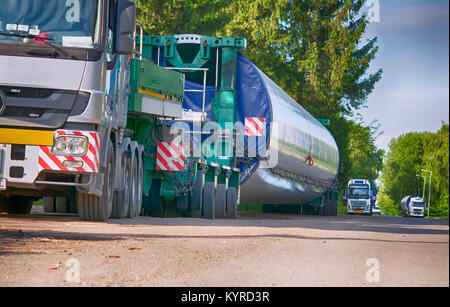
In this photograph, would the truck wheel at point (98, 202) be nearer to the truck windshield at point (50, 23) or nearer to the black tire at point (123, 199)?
the black tire at point (123, 199)

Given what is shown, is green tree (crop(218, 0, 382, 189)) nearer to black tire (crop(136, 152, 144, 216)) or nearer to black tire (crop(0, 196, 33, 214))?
black tire (crop(136, 152, 144, 216))

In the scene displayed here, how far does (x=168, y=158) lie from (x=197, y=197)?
1363 millimetres

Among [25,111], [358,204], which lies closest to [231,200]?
[25,111]

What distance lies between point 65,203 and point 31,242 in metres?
7.66

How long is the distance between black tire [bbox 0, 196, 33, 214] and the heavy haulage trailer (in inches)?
1.0

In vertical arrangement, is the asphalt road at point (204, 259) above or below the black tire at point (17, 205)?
below

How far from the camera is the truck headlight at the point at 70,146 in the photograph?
35.8 feet

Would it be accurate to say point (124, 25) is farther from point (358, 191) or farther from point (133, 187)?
point (358, 191)

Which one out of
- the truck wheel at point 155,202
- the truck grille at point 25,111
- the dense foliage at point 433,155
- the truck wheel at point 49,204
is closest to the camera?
the dense foliage at point 433,155

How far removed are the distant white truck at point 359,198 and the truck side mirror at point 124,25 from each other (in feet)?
150

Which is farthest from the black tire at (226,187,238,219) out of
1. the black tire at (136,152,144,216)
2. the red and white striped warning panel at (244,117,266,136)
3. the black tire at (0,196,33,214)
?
the black tire at (0,196,33,214)

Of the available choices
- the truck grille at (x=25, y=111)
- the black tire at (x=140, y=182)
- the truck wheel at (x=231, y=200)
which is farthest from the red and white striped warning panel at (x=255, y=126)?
the truck grille at (x=25, y=111)
